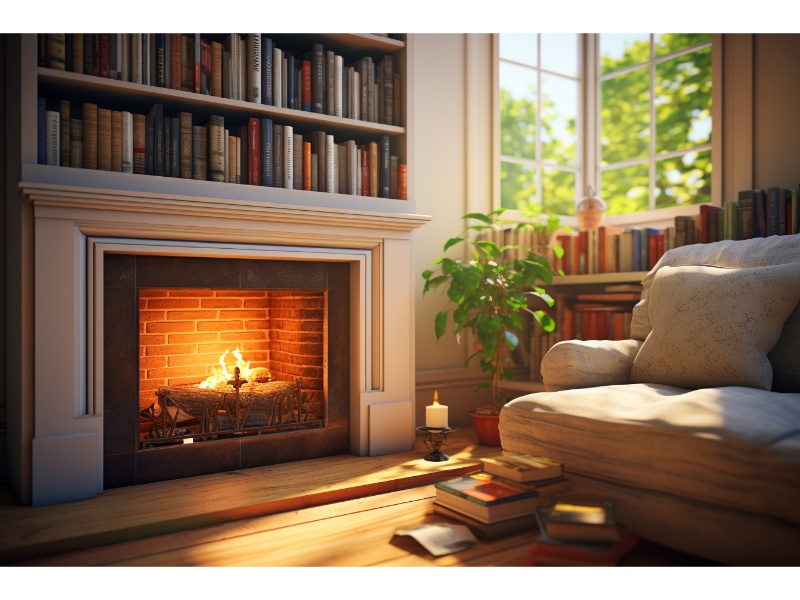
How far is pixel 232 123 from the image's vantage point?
273 cm

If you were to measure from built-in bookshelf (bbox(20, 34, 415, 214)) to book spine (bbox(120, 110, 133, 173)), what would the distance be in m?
0.04

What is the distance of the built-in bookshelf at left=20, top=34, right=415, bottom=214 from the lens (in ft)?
7.09

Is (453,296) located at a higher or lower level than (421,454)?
higher

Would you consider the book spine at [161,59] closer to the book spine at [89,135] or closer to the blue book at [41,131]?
the book spine at [89,135]

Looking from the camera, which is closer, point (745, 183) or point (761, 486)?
point (761, 486)

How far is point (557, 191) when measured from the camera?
6.34 m

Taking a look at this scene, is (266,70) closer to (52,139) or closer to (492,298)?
(52,139)

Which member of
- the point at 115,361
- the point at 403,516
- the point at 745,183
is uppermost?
the point at 745,183

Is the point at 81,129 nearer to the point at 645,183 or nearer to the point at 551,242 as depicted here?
the point at 551,242

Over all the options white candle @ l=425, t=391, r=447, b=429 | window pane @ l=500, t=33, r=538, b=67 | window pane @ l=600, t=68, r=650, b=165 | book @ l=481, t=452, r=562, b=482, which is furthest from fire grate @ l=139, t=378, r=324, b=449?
window pane @ l=600, t=68, r=650, b=165

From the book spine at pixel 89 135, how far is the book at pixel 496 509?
1687 mm

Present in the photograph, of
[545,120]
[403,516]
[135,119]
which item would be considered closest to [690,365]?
[403,516]

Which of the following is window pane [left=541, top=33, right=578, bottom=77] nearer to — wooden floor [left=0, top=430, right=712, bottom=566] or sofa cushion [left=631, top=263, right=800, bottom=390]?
sofa cushion [left=631, top=263, right=800, bottom=390]

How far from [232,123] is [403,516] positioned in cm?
175
